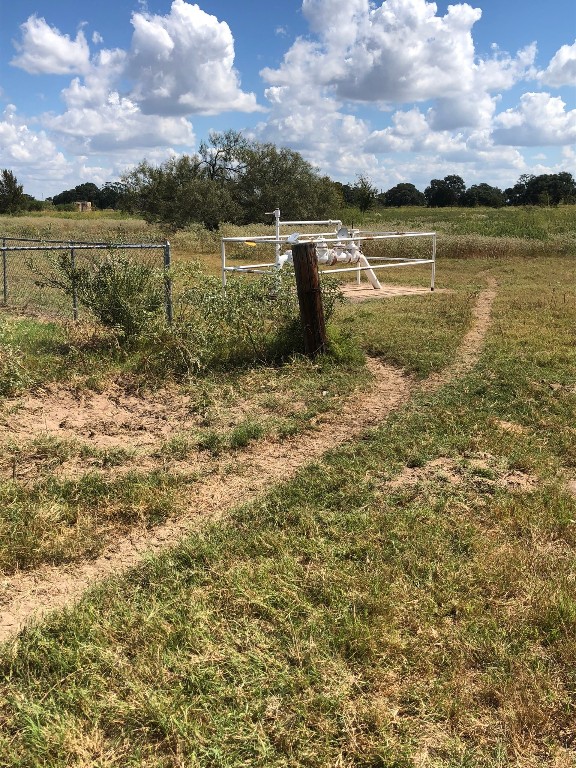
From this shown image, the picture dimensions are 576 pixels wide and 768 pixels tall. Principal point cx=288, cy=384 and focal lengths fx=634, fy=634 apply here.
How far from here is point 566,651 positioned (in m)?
2.50

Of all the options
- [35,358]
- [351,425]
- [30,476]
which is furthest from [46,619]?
[35,358]

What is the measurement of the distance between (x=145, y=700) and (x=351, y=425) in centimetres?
321

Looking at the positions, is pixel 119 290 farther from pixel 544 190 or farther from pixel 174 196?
pixel 544 190

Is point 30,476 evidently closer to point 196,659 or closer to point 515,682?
point 196,659

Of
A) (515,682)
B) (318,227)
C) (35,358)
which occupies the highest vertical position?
(318,227)

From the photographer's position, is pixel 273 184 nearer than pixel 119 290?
No

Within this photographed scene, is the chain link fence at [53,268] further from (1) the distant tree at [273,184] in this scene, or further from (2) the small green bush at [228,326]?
(1) the distant tree at [273,184]

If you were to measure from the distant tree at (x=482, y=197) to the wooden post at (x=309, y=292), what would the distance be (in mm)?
73857

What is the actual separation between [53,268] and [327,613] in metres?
5.92

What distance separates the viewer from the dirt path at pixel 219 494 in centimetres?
289

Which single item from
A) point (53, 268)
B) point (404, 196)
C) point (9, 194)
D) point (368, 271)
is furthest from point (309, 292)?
point (404, 196)

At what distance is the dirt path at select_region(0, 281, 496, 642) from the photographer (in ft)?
9.48

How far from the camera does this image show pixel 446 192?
84625 mm

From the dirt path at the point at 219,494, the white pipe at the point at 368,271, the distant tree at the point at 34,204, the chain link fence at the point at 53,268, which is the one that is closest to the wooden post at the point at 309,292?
the dirt path at the point at 219,494
